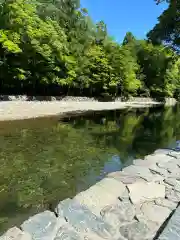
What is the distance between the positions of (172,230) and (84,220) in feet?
4.13

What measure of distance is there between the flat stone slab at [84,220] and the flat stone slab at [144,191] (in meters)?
0.95

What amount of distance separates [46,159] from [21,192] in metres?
2.79

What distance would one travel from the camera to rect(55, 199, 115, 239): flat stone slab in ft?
12.4

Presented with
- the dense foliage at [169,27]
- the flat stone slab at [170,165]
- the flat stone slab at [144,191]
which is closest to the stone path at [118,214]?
the flat stone slab at [144,191]

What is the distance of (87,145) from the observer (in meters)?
11.5

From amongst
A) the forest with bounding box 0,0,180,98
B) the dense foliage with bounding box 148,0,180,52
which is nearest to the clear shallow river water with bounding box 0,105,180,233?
the dense foliage with bounding box 148,0,180,52

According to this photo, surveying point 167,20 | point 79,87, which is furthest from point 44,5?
point 167,20

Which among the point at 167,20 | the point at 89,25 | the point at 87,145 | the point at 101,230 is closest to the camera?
the point at 101,230

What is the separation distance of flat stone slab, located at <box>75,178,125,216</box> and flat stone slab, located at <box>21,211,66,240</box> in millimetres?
673

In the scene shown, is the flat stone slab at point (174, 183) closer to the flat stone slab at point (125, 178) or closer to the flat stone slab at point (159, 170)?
the flat stone slab at point (159, 170)

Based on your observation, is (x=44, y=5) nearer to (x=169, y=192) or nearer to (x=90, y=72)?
(x=90, y=72)

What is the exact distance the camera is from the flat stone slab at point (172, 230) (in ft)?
10.8

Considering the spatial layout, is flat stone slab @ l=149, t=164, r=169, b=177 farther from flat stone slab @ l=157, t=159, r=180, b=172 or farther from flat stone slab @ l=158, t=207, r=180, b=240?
flat stone slab @ l=158, t=207, r=180, b=240

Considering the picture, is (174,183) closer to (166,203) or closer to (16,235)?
(166,203)
